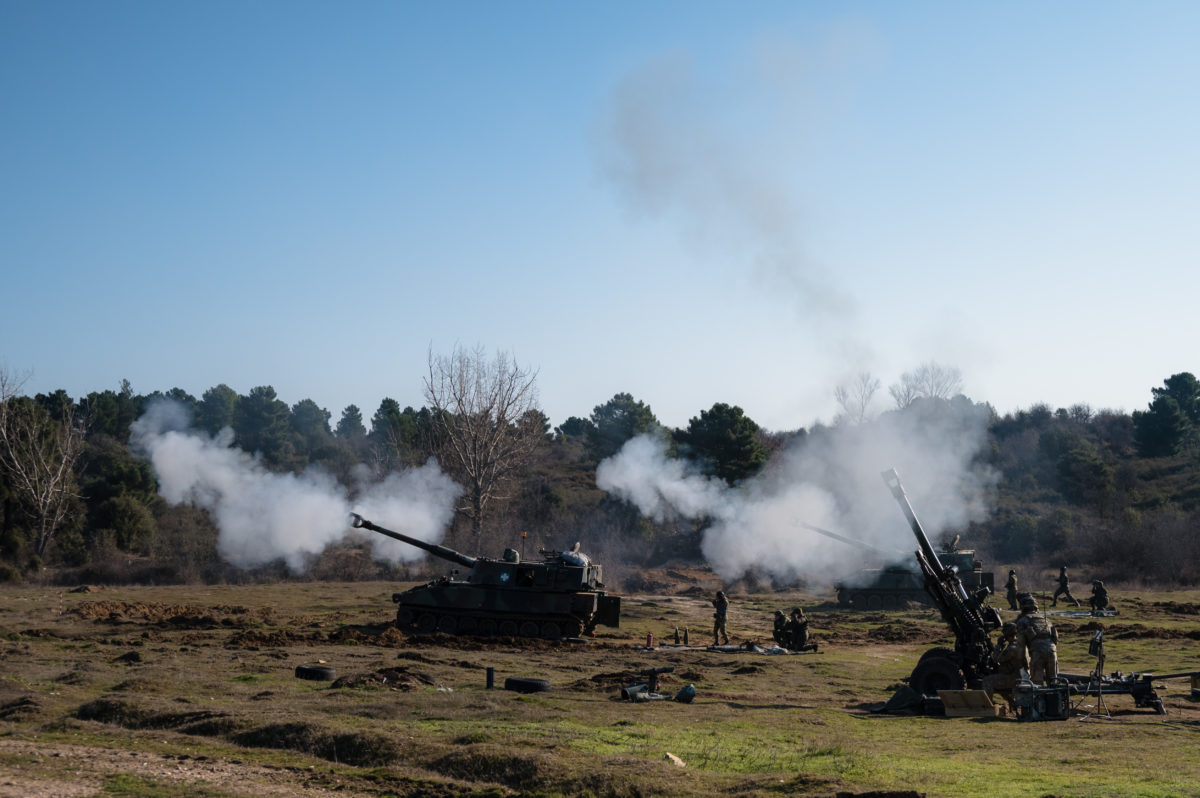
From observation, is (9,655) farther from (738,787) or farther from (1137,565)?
(1137,565)

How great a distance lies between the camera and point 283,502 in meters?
46.5

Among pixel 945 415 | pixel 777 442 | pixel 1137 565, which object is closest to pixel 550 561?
pixel 1137 565

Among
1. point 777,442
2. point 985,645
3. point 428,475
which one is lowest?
point 985,645

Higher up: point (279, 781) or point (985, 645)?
point (985, 645)

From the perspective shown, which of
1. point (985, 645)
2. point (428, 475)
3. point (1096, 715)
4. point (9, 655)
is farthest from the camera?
point (428, 475)

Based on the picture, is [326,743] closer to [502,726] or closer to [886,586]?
[502,726]

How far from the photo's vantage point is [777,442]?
7988 centimetres

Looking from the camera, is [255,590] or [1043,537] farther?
[1043,537]

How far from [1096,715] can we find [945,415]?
6690 cm

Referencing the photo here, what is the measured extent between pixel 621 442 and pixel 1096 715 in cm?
6162

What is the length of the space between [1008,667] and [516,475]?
55651 mm

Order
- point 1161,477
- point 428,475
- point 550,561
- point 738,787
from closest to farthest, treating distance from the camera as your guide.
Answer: point 738,787 < point 550,561 < point 428,475 < point 1161,477

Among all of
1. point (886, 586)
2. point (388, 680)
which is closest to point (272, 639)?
point (388, 680)

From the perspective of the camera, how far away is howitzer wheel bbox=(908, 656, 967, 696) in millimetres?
18031
